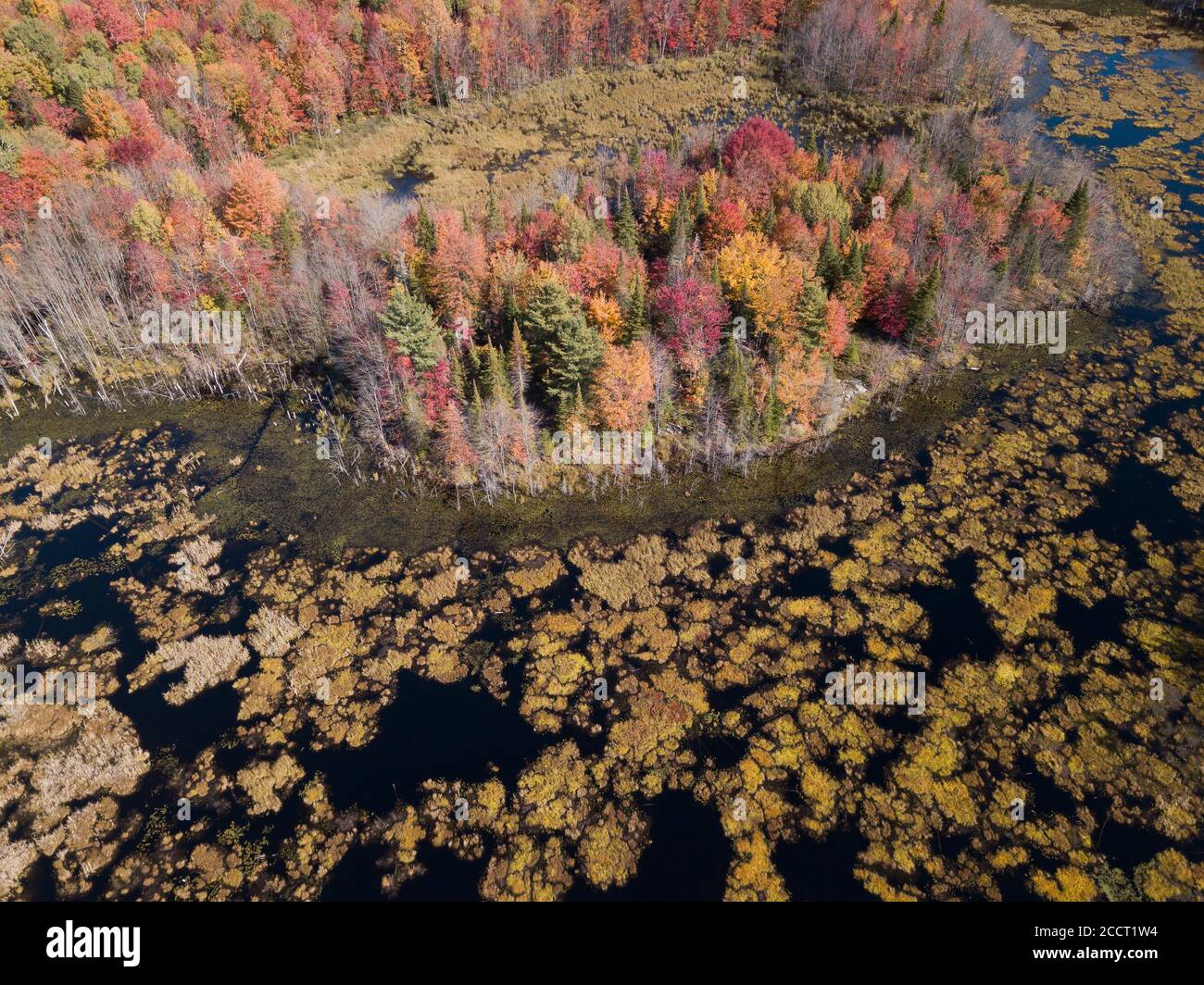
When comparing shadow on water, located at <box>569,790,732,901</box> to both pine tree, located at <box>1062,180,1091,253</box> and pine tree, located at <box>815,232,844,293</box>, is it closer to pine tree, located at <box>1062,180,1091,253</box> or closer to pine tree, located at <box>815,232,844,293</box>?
pine tree, located at <box>815,232,844,293</box>

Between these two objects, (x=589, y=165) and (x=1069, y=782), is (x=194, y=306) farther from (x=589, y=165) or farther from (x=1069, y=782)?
(x=1069, y=782)

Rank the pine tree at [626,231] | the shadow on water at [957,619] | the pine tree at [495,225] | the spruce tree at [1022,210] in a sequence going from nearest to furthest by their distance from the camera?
the shadow on water at [957,619], the pine tree at [626,231], the pine tree at [495,225], the spruce tree at [1022,210]

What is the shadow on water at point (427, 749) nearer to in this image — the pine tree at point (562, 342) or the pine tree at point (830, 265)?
the pine tree at point (562, 342)

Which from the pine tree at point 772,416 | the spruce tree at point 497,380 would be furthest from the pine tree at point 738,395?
the spruce tree at point 497,380

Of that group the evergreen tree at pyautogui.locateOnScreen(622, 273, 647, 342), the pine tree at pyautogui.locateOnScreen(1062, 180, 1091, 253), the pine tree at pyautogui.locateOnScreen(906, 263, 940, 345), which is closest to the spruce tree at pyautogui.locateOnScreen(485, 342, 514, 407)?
the evergreen tree at pyautogui.locateOnScreen(622, 273, 647, 342)

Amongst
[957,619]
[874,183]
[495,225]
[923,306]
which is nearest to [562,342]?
[495,225]

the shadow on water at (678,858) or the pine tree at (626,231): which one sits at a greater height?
the pine tree at (626,231)

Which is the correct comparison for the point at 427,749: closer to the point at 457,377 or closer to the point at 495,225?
the point at 457,377
